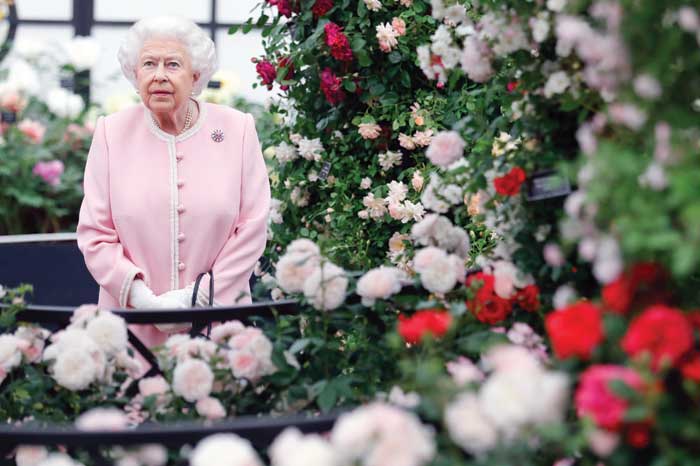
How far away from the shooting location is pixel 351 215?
3.52 m

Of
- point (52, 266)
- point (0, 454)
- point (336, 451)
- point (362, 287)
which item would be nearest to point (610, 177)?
point (336, 451)

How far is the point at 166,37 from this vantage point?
105 inches

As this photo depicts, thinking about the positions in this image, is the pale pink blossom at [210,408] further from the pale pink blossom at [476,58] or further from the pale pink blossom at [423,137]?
the pale pink blossom at [423,137]

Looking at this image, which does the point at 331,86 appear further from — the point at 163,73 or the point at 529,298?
the point at 529,298

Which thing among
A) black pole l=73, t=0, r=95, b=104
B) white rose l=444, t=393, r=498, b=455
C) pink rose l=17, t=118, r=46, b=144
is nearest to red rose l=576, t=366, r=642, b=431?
white rose l=444, t=393, r=498, b=455

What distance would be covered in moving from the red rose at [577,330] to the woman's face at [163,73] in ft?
5.08

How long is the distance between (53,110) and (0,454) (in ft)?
13.8

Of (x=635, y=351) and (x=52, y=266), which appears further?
(x=52, y=266)

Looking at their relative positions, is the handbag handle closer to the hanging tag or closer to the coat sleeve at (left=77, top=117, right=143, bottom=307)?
the coat sleeve at (left=77, top=117, right=143, bottom=307)

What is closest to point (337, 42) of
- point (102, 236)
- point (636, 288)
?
point (102, 236)

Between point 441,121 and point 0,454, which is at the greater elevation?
point 441,121

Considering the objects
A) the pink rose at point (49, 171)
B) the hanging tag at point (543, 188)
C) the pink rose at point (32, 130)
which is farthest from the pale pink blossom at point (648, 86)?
the pink rose at point (32, 130)

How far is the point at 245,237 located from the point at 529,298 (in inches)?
38.7

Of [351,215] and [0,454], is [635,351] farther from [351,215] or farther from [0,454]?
[351,215]
